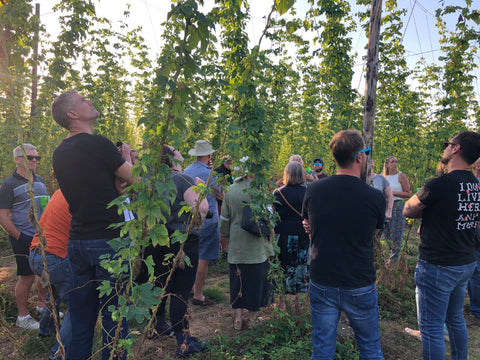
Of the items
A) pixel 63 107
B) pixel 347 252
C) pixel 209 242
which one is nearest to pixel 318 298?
pixel 347 252

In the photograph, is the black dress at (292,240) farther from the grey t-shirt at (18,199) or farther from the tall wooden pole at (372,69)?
the grey t-shirt at (18,199)

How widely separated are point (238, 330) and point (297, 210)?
1.52 meters

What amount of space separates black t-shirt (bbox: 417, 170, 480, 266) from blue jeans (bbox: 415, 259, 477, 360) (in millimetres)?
82

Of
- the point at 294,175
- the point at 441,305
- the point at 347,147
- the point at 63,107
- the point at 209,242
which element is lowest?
the point at 209,242

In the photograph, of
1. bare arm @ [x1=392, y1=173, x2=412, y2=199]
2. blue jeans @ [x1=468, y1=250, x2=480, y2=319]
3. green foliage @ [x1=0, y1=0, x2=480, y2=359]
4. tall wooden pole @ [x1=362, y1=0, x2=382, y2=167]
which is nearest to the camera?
green foliage @ [x1=0, y1=0, x2=480, y2=359]

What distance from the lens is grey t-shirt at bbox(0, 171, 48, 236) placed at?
345cm

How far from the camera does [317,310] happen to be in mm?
2066

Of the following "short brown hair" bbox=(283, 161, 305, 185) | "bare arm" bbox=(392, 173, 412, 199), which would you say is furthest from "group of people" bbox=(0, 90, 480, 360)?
"bare arm" bbox=(392, 173, 412, 199)

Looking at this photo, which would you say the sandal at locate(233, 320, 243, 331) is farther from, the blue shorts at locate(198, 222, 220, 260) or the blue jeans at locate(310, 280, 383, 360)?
the blue jeans at locate(310, 280, 383, 360)

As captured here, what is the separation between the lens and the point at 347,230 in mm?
1964

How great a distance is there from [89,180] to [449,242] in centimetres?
254

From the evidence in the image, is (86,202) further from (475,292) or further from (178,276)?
(475,292)

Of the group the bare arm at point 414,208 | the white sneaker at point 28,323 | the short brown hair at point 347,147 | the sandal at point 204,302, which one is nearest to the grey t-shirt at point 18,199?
the white sneaker at point 28,323

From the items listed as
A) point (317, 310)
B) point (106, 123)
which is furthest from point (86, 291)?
point (106, 123)
